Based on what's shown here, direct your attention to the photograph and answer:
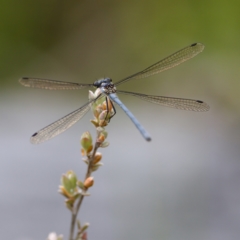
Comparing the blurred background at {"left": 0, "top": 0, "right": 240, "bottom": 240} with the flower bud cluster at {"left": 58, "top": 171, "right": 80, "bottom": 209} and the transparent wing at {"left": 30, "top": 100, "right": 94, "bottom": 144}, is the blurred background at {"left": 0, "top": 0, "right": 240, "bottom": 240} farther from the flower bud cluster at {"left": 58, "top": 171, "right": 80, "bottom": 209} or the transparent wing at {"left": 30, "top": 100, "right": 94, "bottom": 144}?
the flower bud cluster at {"left": 58, "top": 171, "right": 80, "bottom": 209}

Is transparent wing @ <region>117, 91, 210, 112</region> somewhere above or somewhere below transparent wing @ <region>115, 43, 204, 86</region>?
below

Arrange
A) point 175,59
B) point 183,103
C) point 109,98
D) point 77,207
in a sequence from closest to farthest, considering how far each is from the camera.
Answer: point 77,207
point 109,98
point 183,103
point 175,59

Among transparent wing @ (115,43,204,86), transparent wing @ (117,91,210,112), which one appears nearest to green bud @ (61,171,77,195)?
transparent wing @ (117,91,210,112)

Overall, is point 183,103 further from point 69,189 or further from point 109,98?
point 69,189

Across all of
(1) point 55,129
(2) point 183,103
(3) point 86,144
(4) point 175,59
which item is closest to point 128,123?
(4) point 175,59

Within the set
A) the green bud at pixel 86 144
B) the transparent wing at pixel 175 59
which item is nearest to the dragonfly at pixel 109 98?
the transparent wing at pixel 175 59

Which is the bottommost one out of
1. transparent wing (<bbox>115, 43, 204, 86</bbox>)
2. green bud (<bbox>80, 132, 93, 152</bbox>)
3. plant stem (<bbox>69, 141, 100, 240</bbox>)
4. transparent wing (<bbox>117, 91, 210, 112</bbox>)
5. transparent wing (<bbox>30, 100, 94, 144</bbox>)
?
plant stem (<bbox>69, 141, 100, 240</bbox>)

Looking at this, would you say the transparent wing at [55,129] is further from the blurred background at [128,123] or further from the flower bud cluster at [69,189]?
the blurred background at [128,123]

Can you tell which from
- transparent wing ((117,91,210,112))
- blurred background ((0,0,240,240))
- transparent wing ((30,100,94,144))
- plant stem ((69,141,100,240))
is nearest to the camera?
plant stem ((69,141,100,240))
